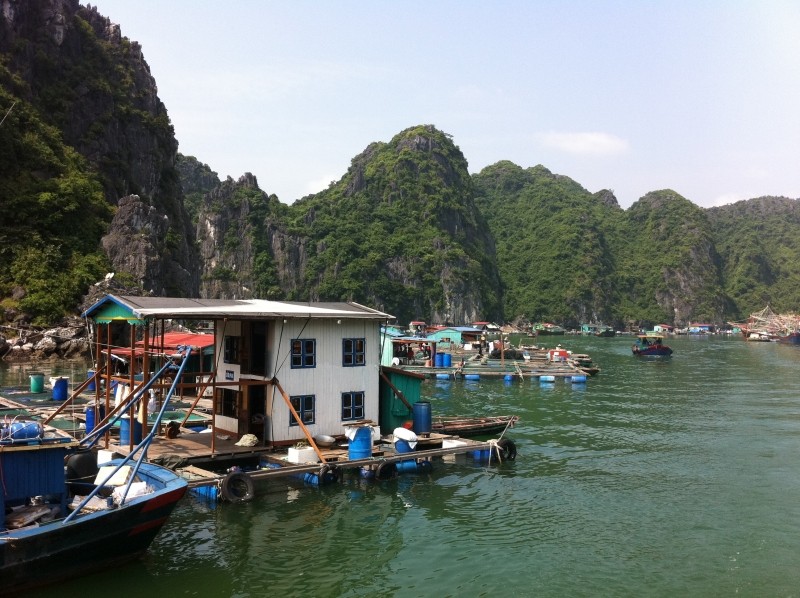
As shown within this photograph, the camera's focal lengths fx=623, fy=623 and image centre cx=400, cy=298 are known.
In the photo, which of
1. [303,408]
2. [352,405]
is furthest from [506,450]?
[303,408]

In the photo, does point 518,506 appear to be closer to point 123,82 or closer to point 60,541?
point 60,541

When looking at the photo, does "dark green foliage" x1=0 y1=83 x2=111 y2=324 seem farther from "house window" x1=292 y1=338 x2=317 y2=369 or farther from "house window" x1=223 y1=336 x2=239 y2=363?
"house window" x1=292 y1=338 x2=317 y2=369

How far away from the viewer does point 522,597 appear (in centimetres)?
1398

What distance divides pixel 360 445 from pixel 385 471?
1274 millimetres

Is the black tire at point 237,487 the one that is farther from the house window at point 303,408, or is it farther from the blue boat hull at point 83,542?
the house window at point 303,408

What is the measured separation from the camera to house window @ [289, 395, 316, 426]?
71.7 ft

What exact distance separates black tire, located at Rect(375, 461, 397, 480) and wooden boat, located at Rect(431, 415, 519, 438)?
612cm

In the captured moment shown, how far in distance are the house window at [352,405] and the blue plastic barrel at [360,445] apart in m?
2.26

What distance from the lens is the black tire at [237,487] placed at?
17.9m

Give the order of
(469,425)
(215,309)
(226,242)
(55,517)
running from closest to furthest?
(55,517) → (215,309) → (469,425) → (226,242)

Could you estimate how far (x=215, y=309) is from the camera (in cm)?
2067

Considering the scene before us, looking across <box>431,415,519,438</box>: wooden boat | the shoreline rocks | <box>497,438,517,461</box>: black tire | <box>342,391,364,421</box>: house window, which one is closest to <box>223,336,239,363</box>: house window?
Result: <box>342,391,364,421</box>: house window

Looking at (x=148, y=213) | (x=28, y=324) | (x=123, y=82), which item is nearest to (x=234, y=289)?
(x=123, y=82)

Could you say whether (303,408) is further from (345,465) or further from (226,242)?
(226,242)
